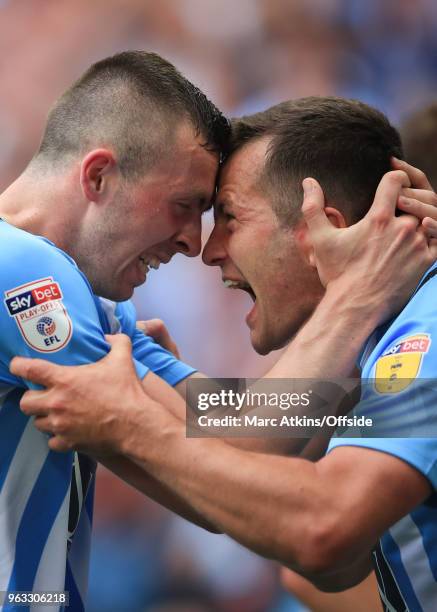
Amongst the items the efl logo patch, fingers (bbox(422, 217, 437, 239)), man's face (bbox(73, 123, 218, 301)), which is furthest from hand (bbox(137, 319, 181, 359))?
the efl logo patch

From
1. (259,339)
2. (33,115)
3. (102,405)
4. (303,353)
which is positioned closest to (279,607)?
(259,339)

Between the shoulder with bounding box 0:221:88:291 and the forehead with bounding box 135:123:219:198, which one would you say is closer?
the shoulder with bounding box 0:221:88:291

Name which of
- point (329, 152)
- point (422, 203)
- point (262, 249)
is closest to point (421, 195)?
point (422, 203)

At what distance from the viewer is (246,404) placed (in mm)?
2355

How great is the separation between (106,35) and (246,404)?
4.02 m

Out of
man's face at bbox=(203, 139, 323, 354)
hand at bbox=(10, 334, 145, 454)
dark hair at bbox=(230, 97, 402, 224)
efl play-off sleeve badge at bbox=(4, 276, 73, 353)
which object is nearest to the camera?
hand at bbox=(10, 334, 145, 454)

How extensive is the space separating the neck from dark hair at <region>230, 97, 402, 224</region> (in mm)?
619

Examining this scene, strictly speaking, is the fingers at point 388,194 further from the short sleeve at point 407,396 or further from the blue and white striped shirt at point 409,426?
the short sleeve at point 407,396

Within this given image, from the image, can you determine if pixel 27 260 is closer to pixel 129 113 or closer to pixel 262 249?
pixel 129 113

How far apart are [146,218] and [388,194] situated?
0.74 meters

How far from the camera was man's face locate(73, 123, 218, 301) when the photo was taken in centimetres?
252

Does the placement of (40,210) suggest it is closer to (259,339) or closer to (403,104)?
(259,339)

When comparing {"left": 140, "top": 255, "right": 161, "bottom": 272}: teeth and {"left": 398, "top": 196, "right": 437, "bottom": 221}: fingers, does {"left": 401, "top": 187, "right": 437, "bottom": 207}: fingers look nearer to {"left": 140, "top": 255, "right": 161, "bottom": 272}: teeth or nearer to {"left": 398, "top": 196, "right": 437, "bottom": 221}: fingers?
{"left": 398, "top": 196, "right": 437, "bottom": 221}: fingers

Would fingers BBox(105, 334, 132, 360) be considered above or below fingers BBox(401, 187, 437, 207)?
below
